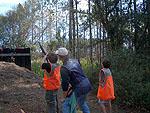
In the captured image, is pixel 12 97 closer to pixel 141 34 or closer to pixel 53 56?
pixel 53 56

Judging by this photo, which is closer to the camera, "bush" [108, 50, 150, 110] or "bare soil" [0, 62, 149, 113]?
"bare soil" [0, 62, 149, 113]

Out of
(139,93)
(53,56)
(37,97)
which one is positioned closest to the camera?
(53,56)

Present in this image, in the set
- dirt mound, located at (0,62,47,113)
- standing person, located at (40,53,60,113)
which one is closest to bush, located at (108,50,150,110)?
standing person, located at (40,53,60,113)

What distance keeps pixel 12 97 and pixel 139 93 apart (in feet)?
14.2

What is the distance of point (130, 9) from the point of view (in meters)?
9.68

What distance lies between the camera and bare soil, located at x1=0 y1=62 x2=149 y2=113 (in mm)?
5168

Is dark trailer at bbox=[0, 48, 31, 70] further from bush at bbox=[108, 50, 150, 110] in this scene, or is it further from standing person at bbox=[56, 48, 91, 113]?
standing person at bbox=[56, 48, 91, 113]

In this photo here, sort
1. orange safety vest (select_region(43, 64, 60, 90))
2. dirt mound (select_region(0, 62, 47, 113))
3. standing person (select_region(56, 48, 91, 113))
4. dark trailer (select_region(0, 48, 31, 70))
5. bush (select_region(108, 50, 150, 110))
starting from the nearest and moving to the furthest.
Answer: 1. standing person (select_region(56, 48, 91, 113))
2. orange safety vest (select_region(43, 64, 60, 90))
3. dirt mound (select_region(0, 62, 47, 113))
4. bush (select_region(108, 50, 150, 110))
5. dark trailer (select_region(0, 48, 31, 70))

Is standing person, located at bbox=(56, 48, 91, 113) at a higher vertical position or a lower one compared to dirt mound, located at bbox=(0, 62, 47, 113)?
higher

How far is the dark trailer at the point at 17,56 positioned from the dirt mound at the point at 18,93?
128cm

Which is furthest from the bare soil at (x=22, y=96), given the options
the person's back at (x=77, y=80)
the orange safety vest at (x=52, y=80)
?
the person's back at (x=77, y=80)

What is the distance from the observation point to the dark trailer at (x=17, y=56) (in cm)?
1060

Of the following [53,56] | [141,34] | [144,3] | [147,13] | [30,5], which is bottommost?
[53,56]

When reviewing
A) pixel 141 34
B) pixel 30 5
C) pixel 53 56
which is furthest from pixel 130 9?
pixel 30 5
